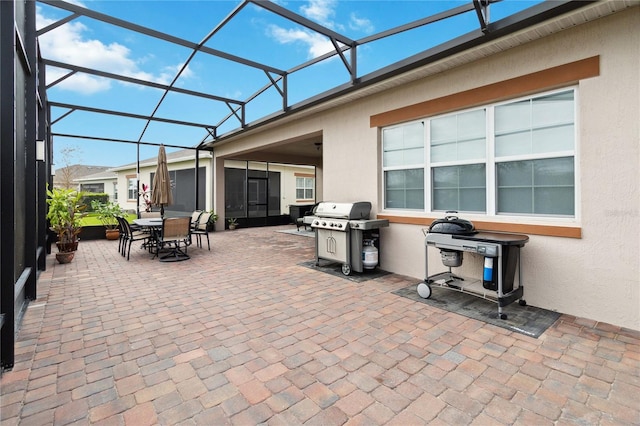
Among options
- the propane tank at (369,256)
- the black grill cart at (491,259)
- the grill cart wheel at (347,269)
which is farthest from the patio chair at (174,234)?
the black grill cart at (491,259)

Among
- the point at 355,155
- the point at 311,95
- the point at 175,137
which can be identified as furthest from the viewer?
the point at 175,137

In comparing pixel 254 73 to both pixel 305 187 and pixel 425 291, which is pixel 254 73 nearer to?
pixel 425 291

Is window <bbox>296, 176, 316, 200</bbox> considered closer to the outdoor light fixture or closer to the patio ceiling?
the patio ceiling

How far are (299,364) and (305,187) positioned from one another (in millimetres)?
13964

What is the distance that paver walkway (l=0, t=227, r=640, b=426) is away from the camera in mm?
1890

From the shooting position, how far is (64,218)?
601 cm

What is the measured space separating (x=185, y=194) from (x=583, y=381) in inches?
568

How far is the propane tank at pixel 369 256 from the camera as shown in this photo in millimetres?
5094

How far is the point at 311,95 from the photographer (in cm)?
613

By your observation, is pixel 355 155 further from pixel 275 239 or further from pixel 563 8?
pixel 275 239

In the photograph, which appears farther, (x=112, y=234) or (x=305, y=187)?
(x=305, y=187)

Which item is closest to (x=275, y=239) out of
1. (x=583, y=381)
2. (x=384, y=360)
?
(x=384, y=360)

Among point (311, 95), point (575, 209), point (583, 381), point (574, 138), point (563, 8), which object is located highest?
point (311, 95)

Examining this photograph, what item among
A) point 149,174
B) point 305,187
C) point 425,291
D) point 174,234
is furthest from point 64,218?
point 149,174
